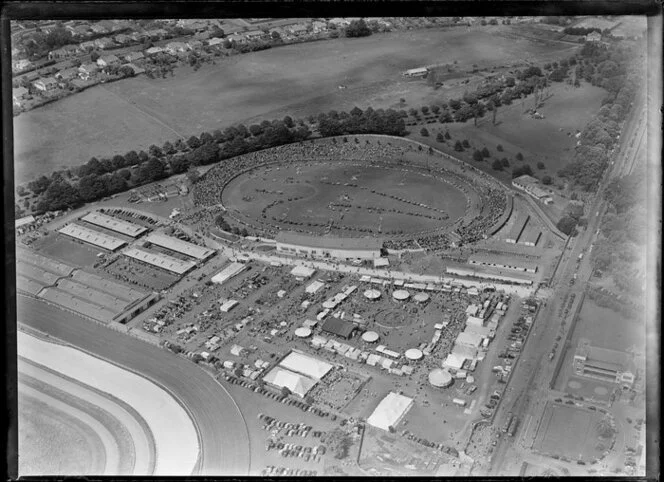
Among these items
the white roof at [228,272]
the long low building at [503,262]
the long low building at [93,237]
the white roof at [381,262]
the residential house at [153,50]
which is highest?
the residential house at [153,50]

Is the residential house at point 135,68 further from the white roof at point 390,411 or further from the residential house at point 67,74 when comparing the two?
the white roof at point 390,411

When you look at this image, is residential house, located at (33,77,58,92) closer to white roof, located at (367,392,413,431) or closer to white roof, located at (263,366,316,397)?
white roof, located at (263,366,316,397)

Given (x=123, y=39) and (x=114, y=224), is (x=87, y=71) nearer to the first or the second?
(x=123, y=39)

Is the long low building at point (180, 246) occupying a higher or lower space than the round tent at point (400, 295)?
lower

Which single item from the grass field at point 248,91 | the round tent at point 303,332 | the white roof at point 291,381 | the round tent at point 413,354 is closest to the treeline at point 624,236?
the round tent at point 413,354

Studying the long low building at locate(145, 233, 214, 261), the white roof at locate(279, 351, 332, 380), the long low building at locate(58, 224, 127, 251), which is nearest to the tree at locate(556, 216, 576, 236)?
the white roof at locate(279, 351, 332, 380)

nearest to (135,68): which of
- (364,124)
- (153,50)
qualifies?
(153,50)

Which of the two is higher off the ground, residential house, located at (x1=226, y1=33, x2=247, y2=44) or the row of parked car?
residential house, located at (x1=226, y1=33, x2=247, y2=44)
